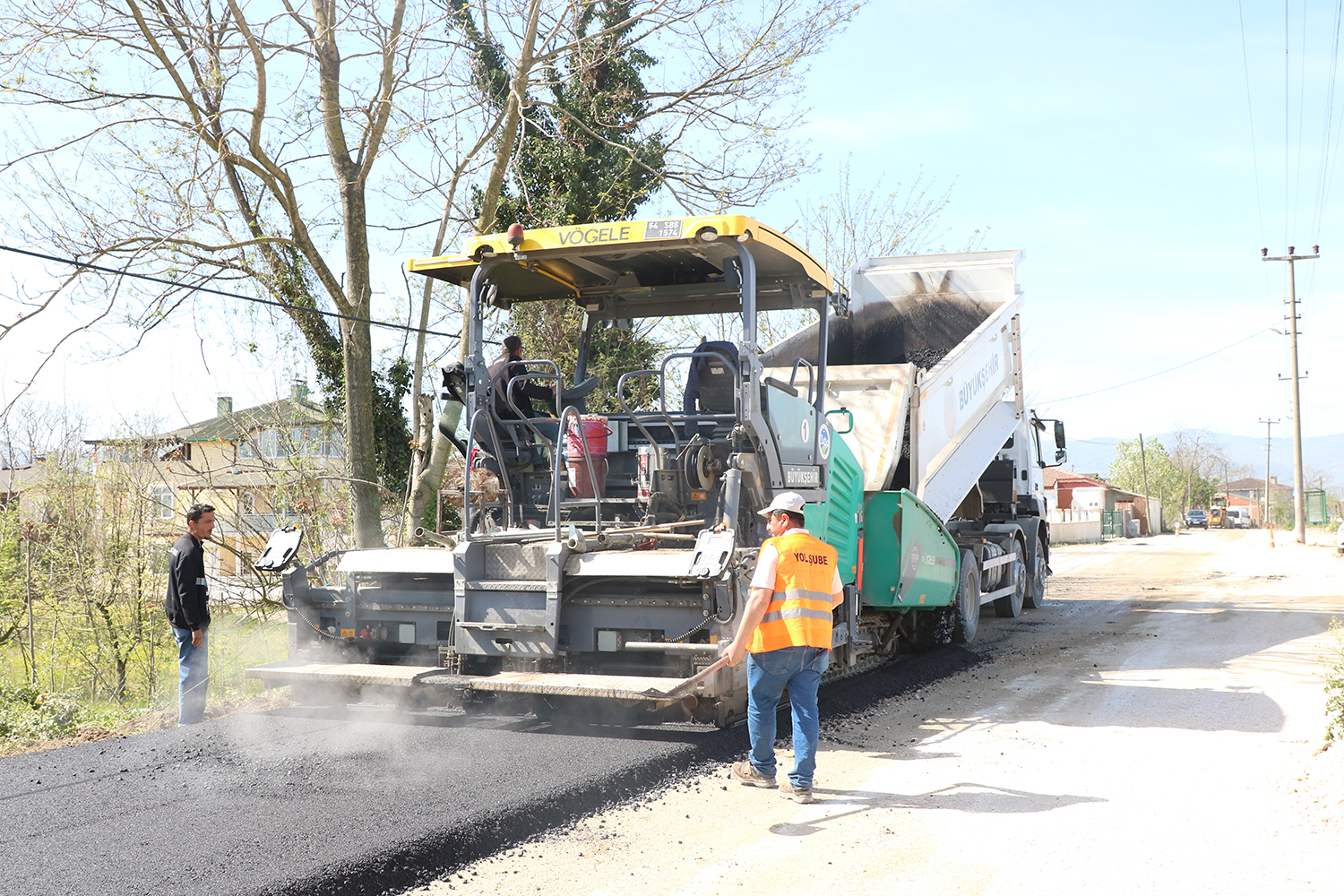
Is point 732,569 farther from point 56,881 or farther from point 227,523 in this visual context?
point 227,523

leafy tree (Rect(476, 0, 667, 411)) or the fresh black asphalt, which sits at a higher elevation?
leafy tree (Rect(476, 0, 667, 411))

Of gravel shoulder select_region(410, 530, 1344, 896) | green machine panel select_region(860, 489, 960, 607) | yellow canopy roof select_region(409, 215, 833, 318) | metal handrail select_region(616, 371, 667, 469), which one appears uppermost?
yellow canopy roof select_region(409, 215, 833, 318)

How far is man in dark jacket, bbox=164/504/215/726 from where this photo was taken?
623cm

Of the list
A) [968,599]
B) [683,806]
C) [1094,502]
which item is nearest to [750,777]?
[683,806]

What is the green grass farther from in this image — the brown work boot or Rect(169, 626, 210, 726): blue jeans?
the brown work boot

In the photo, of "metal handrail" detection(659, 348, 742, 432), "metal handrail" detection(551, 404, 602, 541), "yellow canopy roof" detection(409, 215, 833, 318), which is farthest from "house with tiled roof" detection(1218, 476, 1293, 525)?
"metal handrail" detection(551, 404, 602, 541)

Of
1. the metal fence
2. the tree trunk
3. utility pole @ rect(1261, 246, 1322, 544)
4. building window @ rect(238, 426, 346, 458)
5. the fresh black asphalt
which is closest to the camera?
the fresh black asphalt

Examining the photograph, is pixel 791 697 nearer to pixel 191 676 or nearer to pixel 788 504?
pixel 788 504

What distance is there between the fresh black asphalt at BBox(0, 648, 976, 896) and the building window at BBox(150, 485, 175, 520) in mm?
9084

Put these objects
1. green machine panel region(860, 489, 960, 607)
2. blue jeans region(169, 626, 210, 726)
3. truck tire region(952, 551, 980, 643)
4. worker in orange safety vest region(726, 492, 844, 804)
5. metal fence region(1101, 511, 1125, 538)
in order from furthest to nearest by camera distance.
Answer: metal fence region(1101, 511, 1125, 538)
truck tire region(952, 551, 980, 643)
green machine panel region(860, 489, 960, 607)
blue jeans region(169, 626, 210, 726)
worker in orange safety vest region(726, 492, 844, 804)

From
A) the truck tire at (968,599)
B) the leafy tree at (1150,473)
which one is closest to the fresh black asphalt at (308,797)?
the truck tire at (968,599)

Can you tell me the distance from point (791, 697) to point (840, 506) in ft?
7.60

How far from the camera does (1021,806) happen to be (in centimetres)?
459

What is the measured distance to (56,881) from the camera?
3486 millimetres
